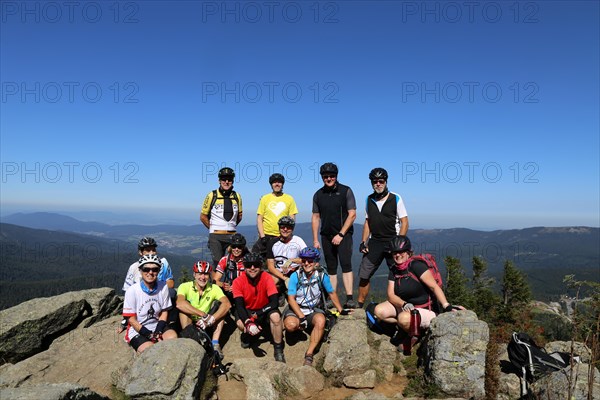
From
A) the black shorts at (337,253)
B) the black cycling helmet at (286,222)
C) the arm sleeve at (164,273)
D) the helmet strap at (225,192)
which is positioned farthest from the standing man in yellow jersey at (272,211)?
the arm sleeve at (164,273)

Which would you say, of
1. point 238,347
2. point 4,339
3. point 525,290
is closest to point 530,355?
point 238,347

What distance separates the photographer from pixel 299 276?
29.2 ft

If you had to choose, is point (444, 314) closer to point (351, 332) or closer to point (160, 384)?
point (351, 332)

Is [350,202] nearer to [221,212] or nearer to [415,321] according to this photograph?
[415,321]

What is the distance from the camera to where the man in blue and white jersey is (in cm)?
945

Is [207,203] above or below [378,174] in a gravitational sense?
below

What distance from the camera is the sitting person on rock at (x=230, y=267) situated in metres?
9.75

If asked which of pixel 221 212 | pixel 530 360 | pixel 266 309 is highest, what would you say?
pixel 221 212

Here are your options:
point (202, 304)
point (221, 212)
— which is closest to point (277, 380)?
point (202, 304)

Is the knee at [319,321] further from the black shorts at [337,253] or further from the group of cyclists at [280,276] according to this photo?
the black shorts at [337,253]

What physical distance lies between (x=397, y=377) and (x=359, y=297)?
8.62ft

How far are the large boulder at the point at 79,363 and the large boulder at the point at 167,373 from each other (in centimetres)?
→ 128

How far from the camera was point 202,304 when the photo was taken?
29.7 ft

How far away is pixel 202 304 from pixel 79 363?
373cm
